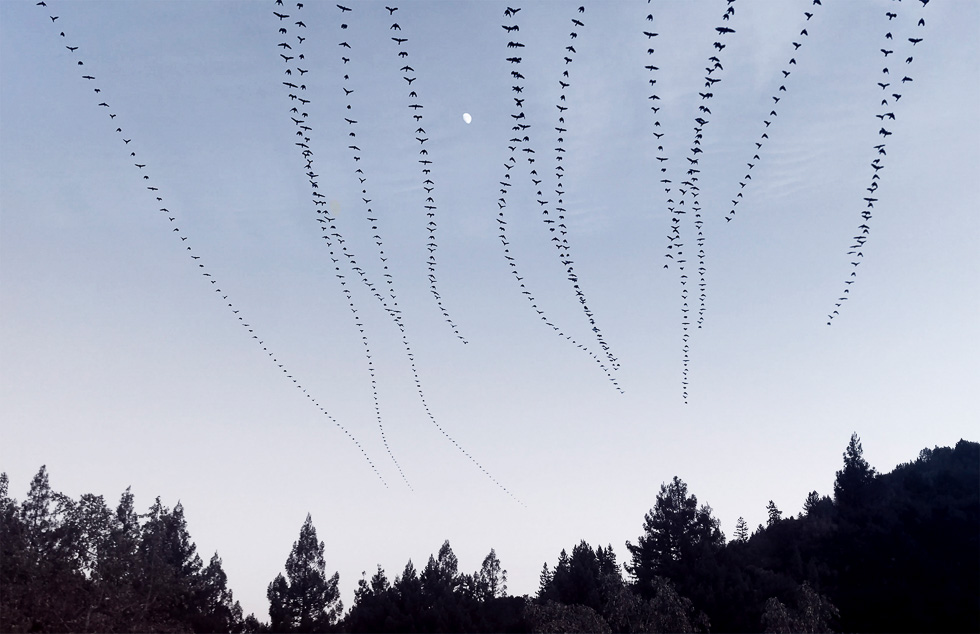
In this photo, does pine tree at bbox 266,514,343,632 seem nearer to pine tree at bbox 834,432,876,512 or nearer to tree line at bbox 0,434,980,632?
tree line at bbox 0,434,980,632

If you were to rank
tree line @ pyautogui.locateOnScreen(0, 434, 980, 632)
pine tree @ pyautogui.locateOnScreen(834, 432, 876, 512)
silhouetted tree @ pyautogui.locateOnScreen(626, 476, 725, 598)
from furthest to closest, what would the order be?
pine tree @ pyautogui.locateOnScreen(834, 432, 876, 512) → silhouetted tree @ pyautogui.locateOnScreen(626, 476, 725, 598) → tree line @ pyautogui.locateOnScreen(0, 434, 980, 632)

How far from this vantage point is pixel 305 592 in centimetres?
9912

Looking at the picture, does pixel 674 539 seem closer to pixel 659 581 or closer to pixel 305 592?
pixel 659 581

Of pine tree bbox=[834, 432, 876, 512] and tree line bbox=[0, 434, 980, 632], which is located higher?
pine tree bbox=[834, 432, 876, 512]

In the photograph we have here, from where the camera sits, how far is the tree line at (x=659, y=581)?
4534cm

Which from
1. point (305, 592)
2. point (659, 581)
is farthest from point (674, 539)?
point (305, 592)

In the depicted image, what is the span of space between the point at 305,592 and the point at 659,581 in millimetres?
57224

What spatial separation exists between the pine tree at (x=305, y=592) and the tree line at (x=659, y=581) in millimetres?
3071

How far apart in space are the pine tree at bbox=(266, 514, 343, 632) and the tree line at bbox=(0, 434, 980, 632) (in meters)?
3.07

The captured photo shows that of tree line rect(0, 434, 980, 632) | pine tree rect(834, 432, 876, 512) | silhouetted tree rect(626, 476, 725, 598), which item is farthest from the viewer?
pine tree rect(834, 432, 876, 512)

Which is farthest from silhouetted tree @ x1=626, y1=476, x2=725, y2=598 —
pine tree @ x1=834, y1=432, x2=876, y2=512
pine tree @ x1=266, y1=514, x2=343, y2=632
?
pine tree @ x1=266, y1=514, x2=343, y2=632

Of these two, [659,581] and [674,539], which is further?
[674,539]

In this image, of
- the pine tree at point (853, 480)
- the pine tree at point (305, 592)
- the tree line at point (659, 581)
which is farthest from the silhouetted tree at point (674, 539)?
the pine tree at point (305, 592)

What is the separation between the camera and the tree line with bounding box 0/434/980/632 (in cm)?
4534
